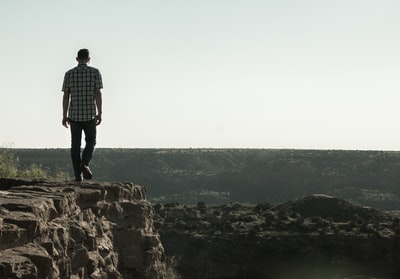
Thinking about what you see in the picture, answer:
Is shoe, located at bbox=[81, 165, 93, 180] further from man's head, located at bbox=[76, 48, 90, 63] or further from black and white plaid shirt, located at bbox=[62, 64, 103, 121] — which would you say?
man's head, located at bbox=[76, 48, 90, 63]

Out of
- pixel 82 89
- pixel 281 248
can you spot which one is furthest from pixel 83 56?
pixel 281 248

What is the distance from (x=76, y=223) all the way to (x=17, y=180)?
2.07m

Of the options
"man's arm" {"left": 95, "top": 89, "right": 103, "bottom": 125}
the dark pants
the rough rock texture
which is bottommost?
the rough rock texture

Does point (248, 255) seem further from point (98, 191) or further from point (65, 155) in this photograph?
point (65, 155)

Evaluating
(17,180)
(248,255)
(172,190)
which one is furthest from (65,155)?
(17,180)

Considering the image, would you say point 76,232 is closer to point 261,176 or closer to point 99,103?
point 99,103

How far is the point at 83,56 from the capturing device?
8.52 m

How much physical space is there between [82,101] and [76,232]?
2810 millimetres

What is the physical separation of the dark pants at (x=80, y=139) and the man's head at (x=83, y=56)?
31.2 inches

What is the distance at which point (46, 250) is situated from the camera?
5070mm

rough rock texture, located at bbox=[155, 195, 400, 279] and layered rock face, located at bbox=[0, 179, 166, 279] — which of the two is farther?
rough rock texture, located at bbox=[155, 195, 400, 279]

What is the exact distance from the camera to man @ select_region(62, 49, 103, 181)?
855 centimetres

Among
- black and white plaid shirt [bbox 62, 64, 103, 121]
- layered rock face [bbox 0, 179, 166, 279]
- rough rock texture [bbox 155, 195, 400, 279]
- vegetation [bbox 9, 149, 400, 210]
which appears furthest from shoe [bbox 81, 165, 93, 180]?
vegetation [bbox 9, 149, 400, 210]

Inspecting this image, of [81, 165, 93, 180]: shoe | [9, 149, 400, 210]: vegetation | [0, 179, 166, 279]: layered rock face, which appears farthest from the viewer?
[9, 149, 400, 210]: vegetation
